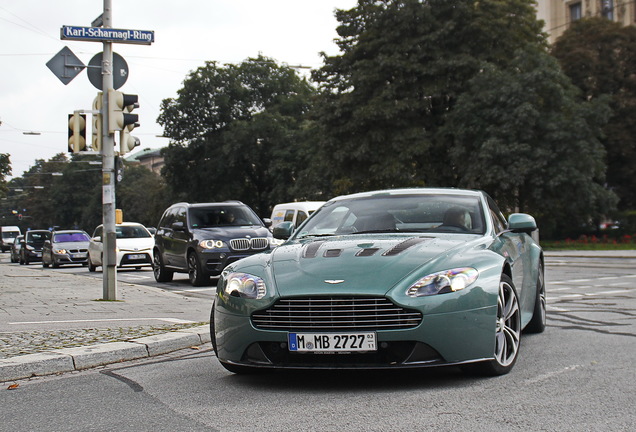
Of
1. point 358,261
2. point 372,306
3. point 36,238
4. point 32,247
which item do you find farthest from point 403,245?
point 36,238

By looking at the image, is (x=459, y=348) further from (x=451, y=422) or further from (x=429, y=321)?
(x=451, y=422)

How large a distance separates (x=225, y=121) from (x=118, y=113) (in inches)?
2002

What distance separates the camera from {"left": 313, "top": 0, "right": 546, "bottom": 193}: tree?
3809 centimetres

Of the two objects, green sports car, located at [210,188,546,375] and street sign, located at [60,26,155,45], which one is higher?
street sign, located at [60,26,155,45]

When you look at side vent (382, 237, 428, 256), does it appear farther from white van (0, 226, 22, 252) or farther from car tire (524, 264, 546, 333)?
white van (0, 226, 22, 252)

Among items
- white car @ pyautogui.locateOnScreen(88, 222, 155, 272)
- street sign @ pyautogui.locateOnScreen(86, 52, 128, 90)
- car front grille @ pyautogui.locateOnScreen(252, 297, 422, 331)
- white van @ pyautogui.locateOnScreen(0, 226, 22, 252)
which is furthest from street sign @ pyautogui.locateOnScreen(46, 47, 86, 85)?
white van @ pyautogui.locateOnScreen(0, 226, 22, 252)

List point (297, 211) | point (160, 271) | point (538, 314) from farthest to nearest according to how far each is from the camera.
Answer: point (297, 211) < point (160, 271) < point (538, 314)

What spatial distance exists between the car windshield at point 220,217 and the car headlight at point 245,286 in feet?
43.7

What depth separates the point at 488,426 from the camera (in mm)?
4445

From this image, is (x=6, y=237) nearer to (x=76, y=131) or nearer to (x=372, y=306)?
(x=76, y=131)

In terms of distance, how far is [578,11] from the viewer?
59.6 metres

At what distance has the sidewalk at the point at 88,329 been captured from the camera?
23.1 ft

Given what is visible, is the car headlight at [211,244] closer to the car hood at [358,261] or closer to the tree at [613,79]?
the car hood at [358,261]

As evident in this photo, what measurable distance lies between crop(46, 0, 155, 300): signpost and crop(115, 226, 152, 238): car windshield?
1389cm
